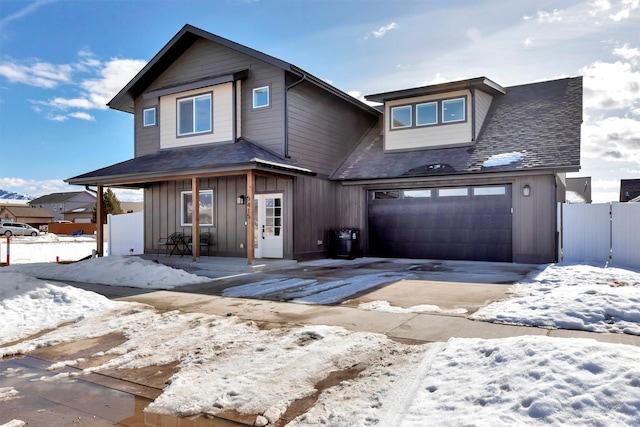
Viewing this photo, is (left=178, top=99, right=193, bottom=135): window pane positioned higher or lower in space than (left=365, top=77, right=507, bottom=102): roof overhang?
lower

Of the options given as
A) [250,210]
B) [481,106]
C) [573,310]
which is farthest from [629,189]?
[573,310]

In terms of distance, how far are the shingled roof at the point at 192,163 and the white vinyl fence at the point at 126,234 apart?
2.52m

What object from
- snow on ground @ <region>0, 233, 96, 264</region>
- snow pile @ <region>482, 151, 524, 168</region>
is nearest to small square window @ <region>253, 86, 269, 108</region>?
snow pile @ <region>482, 151, 524, 168</region>

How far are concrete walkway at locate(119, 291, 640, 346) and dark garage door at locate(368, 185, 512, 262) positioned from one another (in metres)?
7.68

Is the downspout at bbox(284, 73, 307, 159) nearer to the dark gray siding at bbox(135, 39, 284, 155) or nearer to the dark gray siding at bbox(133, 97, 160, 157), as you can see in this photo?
the dark gray siding at bbox(135, 39, 284, 155)

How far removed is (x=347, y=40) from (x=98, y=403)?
12.0 meters

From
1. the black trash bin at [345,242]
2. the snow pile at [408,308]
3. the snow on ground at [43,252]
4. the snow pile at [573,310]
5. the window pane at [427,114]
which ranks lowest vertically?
the snow on ground at [43,252]

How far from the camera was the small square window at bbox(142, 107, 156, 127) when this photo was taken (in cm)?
1561

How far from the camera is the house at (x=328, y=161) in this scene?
39.6 feet

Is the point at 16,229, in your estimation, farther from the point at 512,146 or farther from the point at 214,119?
the point at 512,146

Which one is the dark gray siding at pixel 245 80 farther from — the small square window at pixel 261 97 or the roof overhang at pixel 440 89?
the roof overhang at pixel 440 89

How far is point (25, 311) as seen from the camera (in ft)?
20.2

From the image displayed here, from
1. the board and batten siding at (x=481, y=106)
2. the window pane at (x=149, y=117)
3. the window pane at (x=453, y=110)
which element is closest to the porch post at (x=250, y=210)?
the window pane at (x=149, y=117)

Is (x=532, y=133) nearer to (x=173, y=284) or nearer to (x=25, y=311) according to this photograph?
(x=173, y=284)
